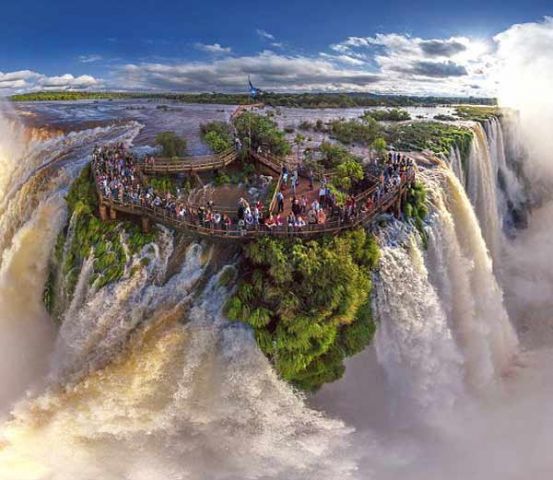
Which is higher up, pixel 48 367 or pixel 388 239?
pixel 388 239

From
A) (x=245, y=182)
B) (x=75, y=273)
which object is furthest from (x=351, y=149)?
(x=75, y=273)

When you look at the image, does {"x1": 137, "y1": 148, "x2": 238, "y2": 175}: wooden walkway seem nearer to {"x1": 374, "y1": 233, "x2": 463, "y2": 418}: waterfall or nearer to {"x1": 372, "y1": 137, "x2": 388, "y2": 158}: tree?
{"x1": 372, "y1": 137, "x2": 388, "y2": 158}: tree

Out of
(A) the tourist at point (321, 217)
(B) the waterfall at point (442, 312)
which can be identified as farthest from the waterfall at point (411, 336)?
(A) the tourist at point (321, 217)

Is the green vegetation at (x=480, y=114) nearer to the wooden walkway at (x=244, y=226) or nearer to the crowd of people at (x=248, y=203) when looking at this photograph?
the crowd of people at (x=248, y=203)

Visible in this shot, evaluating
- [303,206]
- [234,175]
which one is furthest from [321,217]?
[234,175]

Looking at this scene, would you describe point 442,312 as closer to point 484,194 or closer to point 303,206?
point 303,206

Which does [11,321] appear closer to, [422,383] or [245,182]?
[245,182]
